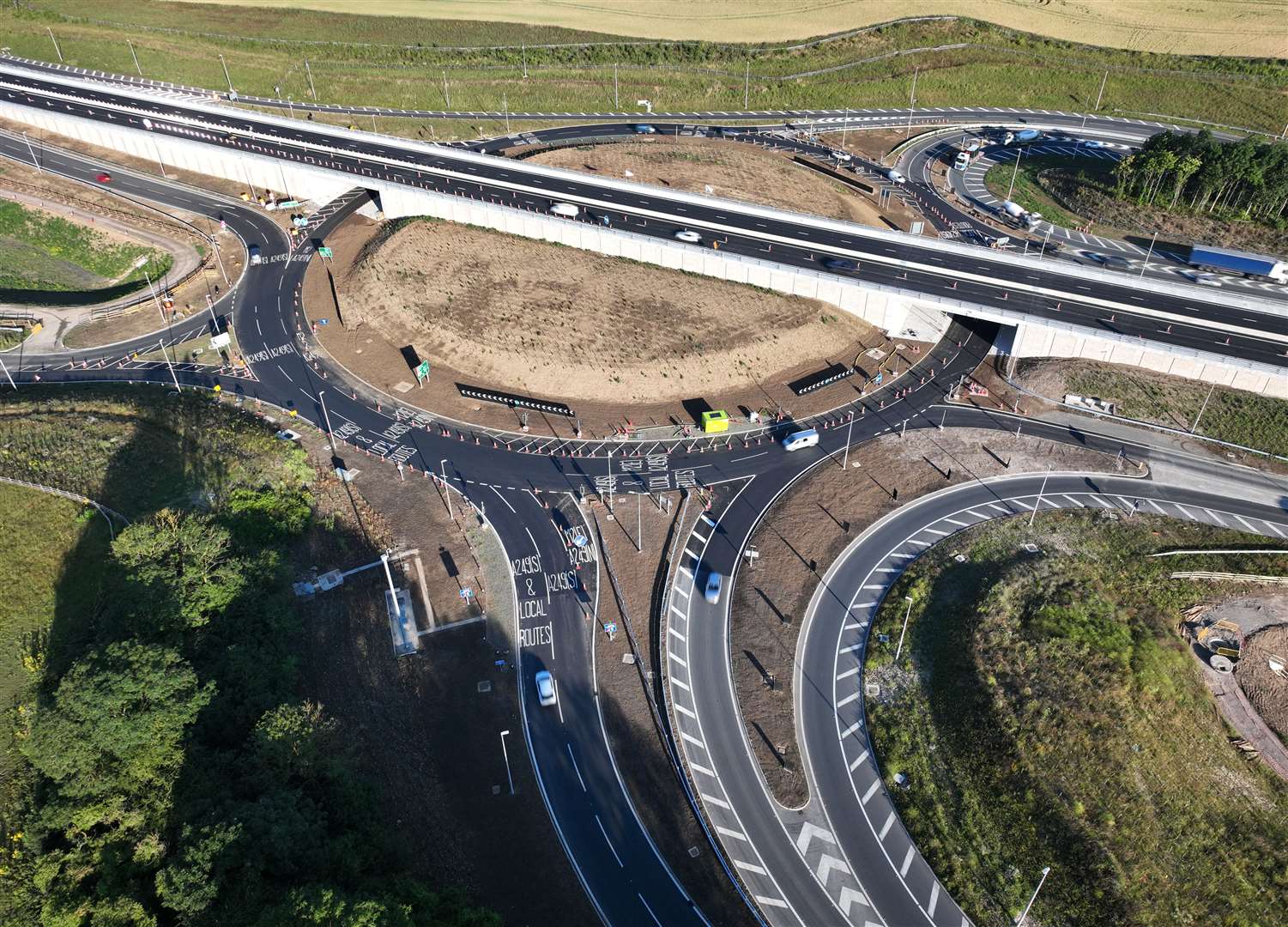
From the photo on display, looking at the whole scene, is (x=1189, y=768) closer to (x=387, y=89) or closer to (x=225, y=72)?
(x=387, y=89)

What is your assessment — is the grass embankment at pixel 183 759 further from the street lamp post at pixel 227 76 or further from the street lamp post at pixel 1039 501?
the street lamp post at pixel 227 76

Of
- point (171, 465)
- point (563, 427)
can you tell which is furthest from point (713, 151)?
point (171, 465)

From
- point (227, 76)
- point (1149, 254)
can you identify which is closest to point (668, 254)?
point (1149, 254)

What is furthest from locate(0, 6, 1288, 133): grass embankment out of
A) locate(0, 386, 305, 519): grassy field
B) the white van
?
the white van

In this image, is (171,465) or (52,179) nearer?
(171,465)

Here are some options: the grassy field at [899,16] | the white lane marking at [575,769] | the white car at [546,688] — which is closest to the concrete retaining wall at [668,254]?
the white car at [546,688]

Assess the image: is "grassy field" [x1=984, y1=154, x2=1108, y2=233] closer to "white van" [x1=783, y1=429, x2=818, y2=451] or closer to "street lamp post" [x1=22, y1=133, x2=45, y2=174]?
"white van" [x1=783, y1=429, x2=818, y2=451]

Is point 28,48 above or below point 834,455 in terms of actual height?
above
